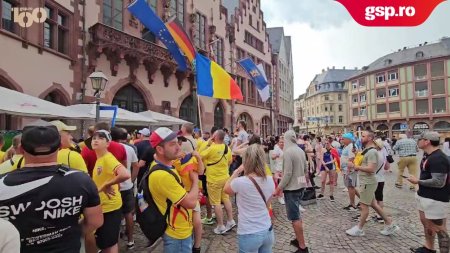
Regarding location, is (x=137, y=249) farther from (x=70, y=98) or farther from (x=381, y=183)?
(x=70, y=98)

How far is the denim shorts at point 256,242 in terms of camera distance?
3.22 m

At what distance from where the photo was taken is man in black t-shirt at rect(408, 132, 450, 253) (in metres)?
4.45

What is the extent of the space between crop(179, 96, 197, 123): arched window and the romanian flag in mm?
9195

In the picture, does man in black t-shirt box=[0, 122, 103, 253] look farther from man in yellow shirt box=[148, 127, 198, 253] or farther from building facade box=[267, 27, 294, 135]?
building facade box=[267, 27, 294, 135]

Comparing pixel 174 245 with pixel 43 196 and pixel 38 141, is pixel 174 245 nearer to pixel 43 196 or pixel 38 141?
pixel 43 196

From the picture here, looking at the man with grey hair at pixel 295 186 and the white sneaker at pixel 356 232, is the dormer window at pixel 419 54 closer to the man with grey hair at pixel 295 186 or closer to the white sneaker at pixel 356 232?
the white sneaker at pixel 356 232

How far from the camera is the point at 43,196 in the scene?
78.2 inches

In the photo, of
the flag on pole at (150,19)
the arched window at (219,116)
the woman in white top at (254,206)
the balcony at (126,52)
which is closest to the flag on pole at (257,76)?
the balcony at (126,52)

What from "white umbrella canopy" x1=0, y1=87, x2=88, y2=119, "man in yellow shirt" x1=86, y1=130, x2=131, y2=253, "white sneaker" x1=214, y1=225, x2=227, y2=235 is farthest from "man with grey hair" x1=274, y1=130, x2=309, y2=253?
"white umbrella canopy" x1=0, y1=87, x2=88, y2=119

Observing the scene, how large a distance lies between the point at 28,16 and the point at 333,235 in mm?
10934

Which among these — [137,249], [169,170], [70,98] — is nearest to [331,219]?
[137,249]

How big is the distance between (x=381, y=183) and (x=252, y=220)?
4355mm

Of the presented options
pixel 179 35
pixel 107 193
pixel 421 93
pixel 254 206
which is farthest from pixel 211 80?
pixel 421 93

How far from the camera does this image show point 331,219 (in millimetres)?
7172
